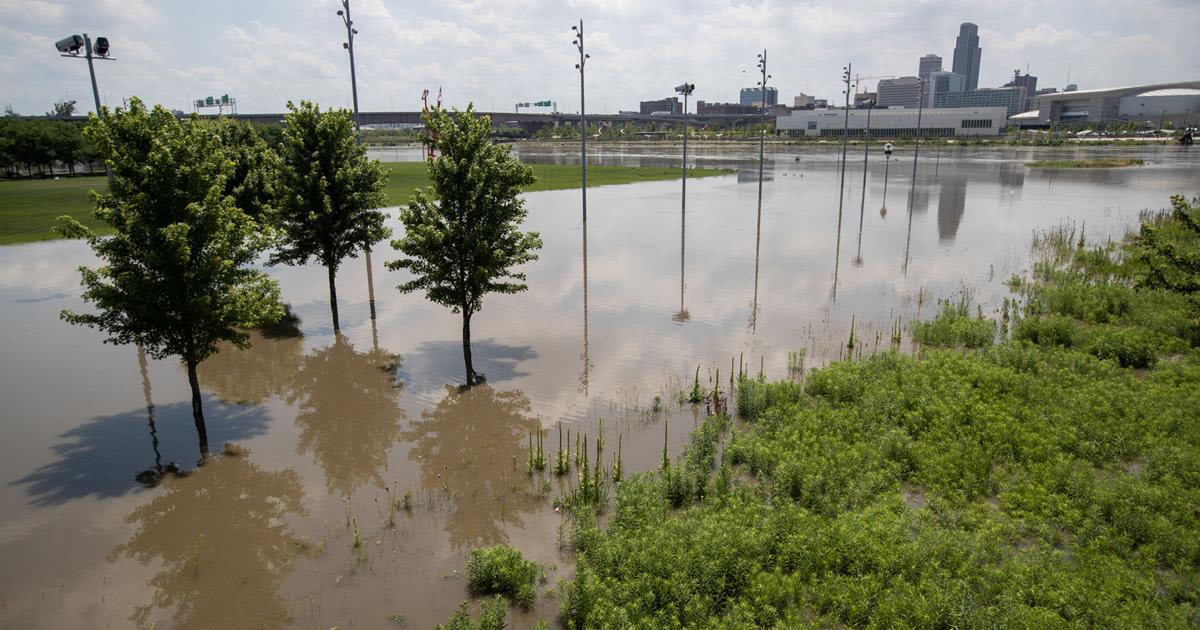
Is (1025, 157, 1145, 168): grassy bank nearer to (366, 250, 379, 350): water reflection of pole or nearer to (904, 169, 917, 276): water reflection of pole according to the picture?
(904, 169, 917, 276): water reflection of pole

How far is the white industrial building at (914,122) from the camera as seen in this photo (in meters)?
168

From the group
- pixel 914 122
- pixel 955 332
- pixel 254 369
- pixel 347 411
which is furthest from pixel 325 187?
pixel 914 122

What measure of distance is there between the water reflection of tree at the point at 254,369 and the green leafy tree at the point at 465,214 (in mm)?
5243

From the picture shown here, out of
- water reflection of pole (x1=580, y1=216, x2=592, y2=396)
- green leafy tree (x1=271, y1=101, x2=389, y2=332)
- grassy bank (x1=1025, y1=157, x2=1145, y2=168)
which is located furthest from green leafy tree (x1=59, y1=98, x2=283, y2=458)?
grassy bank (x1=1025, y1=157, x2=1145, y2=168)

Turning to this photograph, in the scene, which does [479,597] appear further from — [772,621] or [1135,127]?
[1135,127]

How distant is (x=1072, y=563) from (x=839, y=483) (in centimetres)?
377

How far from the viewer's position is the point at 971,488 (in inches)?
516

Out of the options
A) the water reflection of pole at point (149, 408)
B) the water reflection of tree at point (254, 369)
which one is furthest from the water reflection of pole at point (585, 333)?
the water reflection of pole at point (149, 408)

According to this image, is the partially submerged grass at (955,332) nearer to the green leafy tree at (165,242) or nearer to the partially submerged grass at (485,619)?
the partially submerged grass at (485,619)

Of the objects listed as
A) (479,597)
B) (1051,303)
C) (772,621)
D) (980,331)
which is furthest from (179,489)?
(1051,303)

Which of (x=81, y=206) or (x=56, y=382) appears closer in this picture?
(x=56, y=382)

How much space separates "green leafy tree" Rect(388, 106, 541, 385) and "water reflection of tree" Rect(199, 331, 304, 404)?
5.24 metres

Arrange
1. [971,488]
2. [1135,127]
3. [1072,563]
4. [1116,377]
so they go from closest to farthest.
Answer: [1072,563], [971,488], [1116,377], [1135,127]

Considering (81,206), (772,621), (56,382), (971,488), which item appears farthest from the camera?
(81,206)
